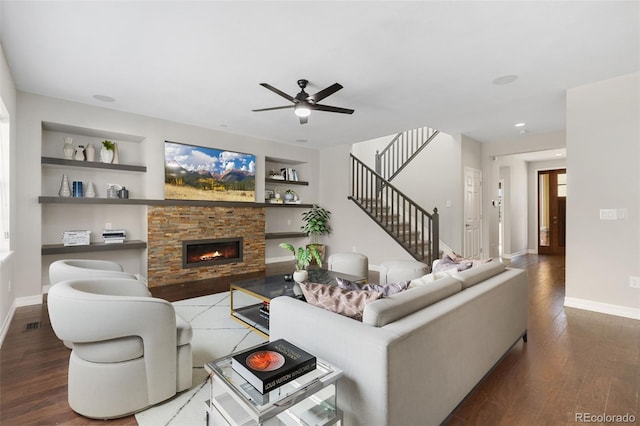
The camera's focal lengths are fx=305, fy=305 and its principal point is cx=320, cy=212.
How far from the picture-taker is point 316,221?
23.5 ft

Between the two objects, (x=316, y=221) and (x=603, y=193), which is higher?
(x=603, y=193)

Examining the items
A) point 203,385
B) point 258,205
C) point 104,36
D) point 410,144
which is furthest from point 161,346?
point 410,144

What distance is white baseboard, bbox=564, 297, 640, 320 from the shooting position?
349cm

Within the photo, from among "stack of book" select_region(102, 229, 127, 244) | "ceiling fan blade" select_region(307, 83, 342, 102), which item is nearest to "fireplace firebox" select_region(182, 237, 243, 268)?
"stack of book" select_region(102, 229, 127, 244)

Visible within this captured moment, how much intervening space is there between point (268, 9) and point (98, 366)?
104 inches

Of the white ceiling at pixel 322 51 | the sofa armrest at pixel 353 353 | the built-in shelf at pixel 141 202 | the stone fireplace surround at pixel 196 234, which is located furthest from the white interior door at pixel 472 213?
the sofa armrest at pixel 353 353

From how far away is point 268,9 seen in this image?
2.32m

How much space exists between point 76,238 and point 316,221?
441cm

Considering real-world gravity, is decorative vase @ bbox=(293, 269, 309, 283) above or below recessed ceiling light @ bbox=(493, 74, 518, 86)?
below

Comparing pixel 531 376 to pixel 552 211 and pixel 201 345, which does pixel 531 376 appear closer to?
pixel 201 345

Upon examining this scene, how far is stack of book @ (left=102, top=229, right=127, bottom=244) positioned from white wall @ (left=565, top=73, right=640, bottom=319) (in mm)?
6386

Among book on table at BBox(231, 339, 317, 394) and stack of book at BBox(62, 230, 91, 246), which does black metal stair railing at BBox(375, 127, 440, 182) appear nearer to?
stack of book at BBox(62, 230, 91, 246)

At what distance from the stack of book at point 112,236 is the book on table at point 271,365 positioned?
439cm

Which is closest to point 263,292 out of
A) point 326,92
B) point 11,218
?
point 326,92
